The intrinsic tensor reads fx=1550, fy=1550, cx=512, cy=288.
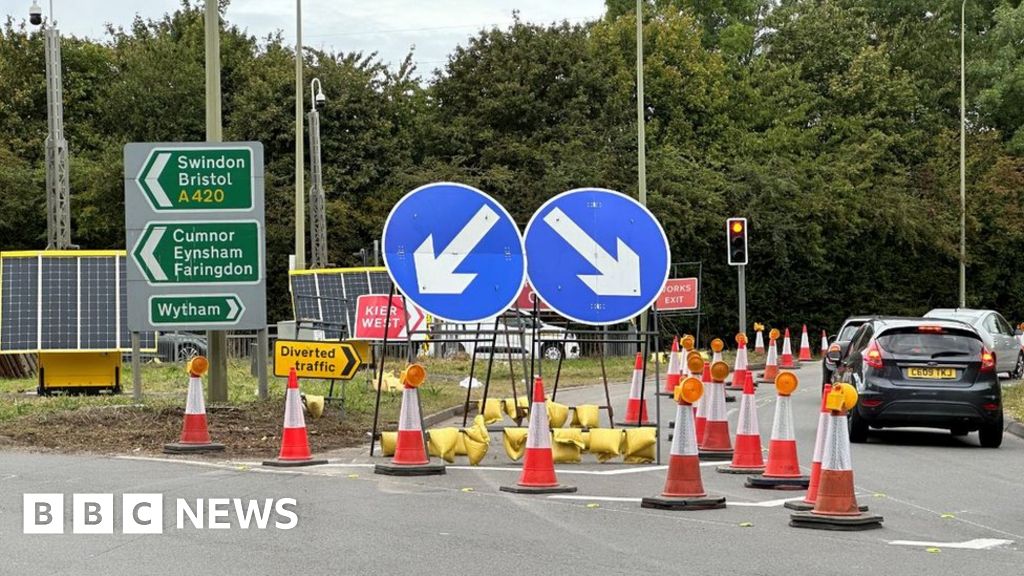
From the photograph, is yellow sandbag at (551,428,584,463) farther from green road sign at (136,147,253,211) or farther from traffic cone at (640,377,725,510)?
green road sign at (136,147,253,211)

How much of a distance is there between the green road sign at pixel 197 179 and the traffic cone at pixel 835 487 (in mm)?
8822

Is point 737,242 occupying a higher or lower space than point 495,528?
higher

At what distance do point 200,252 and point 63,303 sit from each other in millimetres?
6084

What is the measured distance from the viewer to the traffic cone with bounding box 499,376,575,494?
12211 millimetres

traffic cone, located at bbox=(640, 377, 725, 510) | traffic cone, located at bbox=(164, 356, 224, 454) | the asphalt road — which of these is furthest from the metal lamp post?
traffic cone, located at bbox=(640, 377, 725, 510)

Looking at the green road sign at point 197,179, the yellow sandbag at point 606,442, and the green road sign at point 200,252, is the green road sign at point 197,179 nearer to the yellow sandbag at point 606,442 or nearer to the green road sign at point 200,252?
the green road sign at point 200,252

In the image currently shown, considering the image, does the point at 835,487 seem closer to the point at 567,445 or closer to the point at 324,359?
the point at 567,445

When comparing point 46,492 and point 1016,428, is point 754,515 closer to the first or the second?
point 46,492

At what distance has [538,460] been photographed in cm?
1229

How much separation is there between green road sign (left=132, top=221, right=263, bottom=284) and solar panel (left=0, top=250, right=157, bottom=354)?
511cm

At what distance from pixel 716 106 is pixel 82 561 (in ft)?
152

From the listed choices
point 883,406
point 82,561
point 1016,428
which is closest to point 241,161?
point 883,406

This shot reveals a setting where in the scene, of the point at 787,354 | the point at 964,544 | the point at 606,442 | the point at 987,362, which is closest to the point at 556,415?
the point at 606,442

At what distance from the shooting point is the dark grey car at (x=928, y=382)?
17.6 metres
